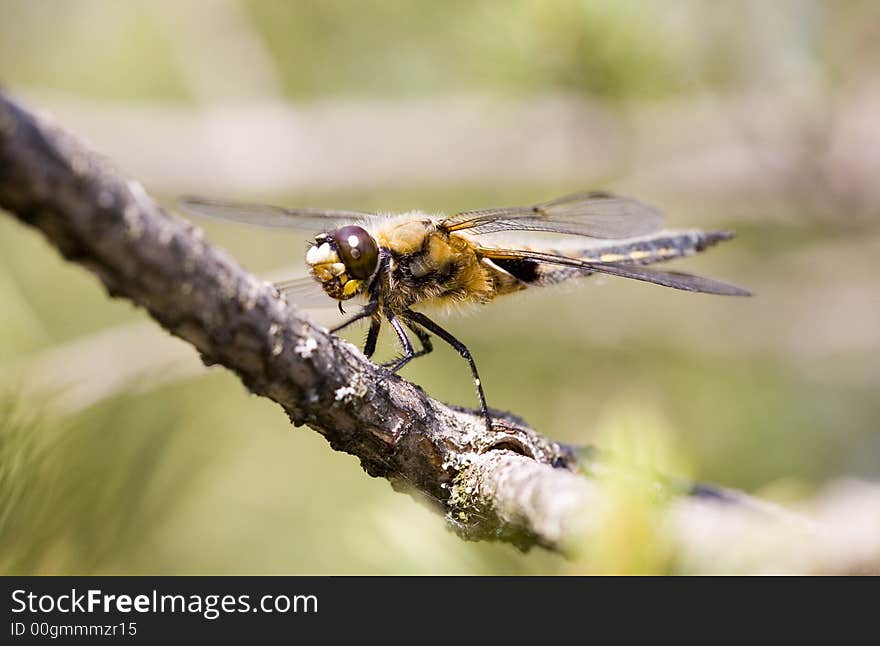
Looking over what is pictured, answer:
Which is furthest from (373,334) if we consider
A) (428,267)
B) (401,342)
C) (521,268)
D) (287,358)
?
(287,358)

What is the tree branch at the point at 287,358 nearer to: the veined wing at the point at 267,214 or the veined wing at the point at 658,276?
the veined wing at the point at 658,276

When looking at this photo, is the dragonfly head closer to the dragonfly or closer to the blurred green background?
the dragonfly

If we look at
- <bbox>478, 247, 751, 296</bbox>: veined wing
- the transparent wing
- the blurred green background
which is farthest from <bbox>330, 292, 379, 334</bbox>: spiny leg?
<bbox>478, 247, 751, 296</bbox>: veined wing

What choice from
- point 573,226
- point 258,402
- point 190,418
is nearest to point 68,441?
point 190,418

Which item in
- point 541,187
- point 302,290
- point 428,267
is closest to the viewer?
point 428,267

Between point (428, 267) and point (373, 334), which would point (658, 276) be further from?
point (373, 334)

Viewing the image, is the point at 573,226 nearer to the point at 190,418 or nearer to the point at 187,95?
the point at 190,418
